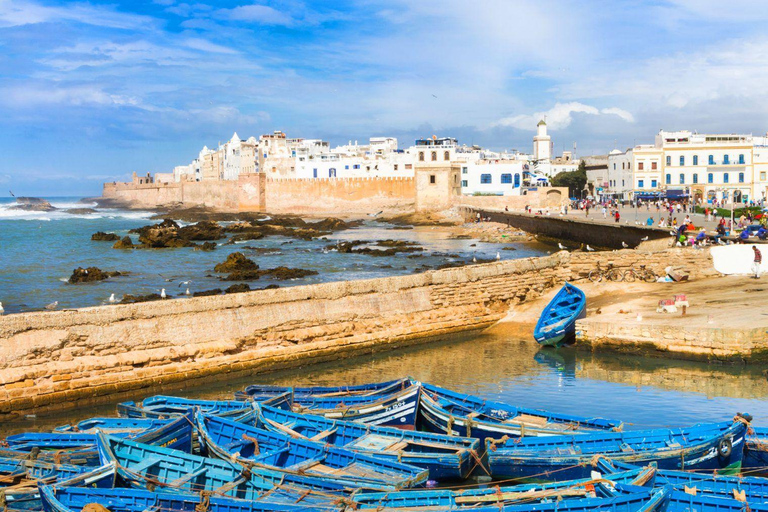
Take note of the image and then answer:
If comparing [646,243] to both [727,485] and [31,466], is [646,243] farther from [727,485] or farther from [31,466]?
[31,466]

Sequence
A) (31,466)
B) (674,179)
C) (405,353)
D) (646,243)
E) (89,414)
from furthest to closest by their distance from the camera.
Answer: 1. (674,179)
2. (646,243)
3. (405,353)
4. (89,414)
5. (31,466)

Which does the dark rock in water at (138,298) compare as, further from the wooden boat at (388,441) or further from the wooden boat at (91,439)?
the wooden boat at (388,441)

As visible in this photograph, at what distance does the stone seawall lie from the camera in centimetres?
1406

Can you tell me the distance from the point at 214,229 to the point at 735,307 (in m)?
43.4

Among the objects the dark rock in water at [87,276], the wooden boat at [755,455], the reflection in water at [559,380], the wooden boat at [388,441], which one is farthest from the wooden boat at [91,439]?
the dark rock in water at [87,276]

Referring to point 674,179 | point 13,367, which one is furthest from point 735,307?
point 674,179

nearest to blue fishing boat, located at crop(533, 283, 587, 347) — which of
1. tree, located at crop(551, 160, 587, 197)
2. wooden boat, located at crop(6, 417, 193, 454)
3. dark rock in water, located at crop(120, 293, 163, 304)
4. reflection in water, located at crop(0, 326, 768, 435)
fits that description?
reflection in water, located at crop(0, 326, 768, 435)

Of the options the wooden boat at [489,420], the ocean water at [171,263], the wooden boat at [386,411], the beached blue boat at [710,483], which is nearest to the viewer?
the beached blue boat at [710,483]

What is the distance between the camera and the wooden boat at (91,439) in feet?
34.0

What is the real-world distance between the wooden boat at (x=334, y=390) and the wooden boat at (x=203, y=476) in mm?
3510

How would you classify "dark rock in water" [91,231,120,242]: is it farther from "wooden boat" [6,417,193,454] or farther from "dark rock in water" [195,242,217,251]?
"wooden boat" [6,417,193,454]

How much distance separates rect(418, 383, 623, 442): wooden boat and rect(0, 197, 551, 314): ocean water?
15.9 metres

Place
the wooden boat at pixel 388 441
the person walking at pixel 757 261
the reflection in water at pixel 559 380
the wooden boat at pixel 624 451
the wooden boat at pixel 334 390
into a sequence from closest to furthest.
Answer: the wooden boat at pixel 624 451, the wooden boat at pixel 388 441, the wooden boat at pixel 334 390, the reflection in water at pixel 559 380, the person walking at pixel 757 261

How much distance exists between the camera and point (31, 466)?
959 cm
